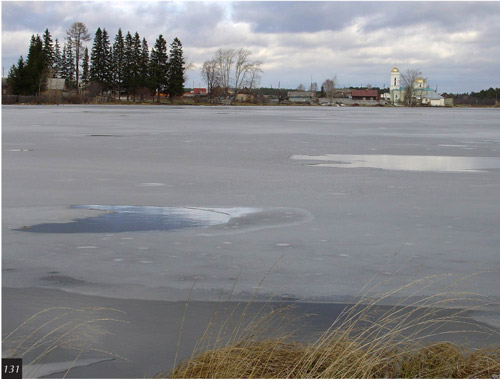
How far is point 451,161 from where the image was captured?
14695 mm

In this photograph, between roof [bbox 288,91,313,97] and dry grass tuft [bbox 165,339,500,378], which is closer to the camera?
dry grass tuft [bbox 165,339,500,378]

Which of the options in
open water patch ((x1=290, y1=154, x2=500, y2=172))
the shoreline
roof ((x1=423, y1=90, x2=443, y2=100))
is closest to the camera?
the shoreline

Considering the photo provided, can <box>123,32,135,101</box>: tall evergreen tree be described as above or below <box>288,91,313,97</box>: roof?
above

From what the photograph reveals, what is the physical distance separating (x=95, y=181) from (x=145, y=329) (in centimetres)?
715

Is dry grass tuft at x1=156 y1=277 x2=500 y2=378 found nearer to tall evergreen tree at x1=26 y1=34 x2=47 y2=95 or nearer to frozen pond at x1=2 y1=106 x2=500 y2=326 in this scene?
frozen pond at x1=2 y1=106 x2=500 y2=326

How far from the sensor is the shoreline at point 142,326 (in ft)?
12.1

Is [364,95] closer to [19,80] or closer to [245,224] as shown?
[19,80]

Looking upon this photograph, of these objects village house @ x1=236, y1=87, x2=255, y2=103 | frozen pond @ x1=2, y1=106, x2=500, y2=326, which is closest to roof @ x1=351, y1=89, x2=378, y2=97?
village house @ x1=236, y1=87, x2=255, y2=103

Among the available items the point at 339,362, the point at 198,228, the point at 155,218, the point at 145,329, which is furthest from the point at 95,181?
the point at 339,362

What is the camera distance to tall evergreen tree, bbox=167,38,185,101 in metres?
98.9

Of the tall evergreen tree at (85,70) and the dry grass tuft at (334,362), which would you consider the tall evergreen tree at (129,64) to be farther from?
the dry grass tuft at (334,362)

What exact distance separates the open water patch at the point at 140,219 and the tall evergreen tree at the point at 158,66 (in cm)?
8953

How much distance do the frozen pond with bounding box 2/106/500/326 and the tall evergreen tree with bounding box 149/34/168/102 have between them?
83.3 meters

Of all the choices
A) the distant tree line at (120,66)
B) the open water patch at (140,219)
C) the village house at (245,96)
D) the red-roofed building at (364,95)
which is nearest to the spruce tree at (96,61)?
the distant tree line at (120,66)
